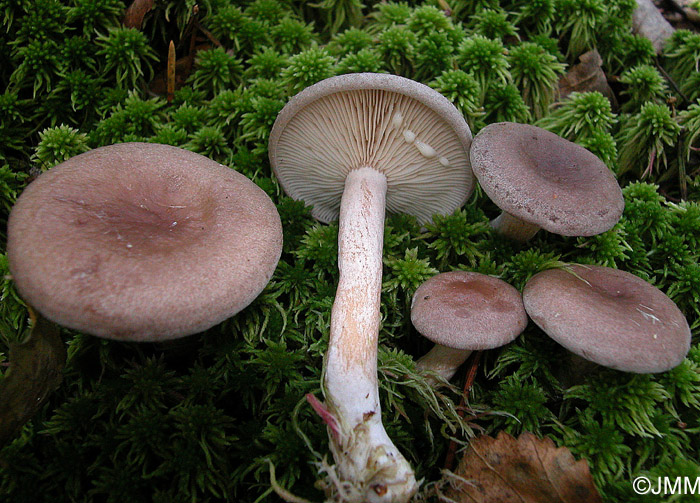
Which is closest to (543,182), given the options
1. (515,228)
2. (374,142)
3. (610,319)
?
(515,228)

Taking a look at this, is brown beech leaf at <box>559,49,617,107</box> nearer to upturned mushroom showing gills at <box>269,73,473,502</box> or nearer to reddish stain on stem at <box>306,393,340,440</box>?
upturned mushroom showing gills at <box>269,73,473,502</box>

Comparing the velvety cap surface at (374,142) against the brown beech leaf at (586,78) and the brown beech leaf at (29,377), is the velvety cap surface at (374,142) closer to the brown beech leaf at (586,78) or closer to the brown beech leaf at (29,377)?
the brown beech leaf at (586,78)

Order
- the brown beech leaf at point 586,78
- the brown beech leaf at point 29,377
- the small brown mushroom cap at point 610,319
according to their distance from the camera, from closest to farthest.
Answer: the brown beech leaf at point 29,377 → the small brown mushroom cap at point 610,319 → the brown beech leaf at point 586,78

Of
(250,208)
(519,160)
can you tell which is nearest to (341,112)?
(250,208)

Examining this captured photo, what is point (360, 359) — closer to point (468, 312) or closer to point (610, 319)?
point (468, 312)

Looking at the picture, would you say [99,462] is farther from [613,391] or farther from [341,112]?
[613,391]

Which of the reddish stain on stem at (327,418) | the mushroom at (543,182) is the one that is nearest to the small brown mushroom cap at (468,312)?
the mushroom at (543,182)

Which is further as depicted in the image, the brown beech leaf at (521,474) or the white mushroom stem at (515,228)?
the white mushroom stem at (515,228)
